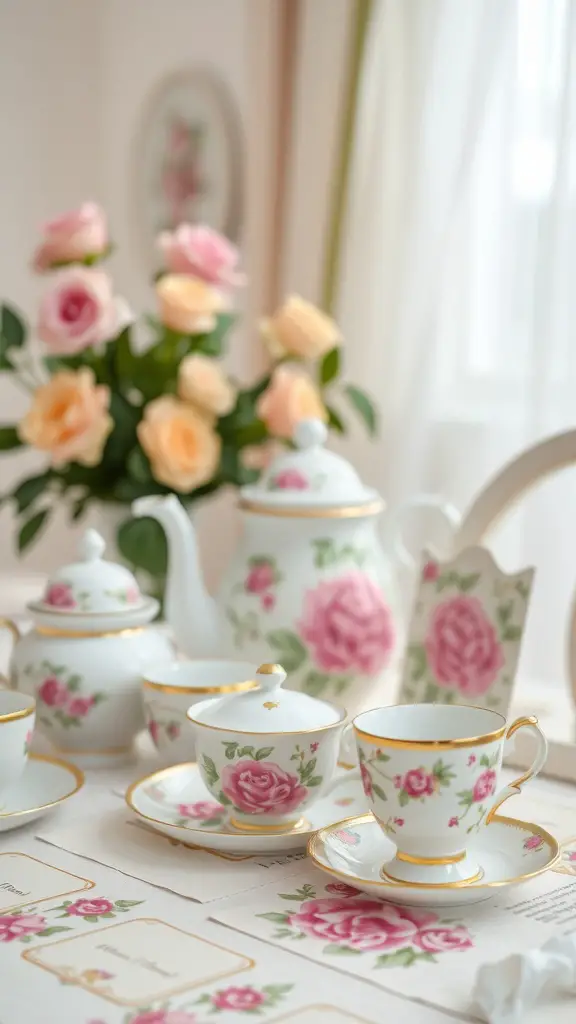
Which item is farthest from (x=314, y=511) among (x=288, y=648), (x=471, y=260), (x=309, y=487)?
(x=471, y=260)

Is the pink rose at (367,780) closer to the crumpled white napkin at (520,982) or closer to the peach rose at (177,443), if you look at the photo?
the crumpled white napkin at (520,982)

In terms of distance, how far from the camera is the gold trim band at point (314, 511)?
3.94ft

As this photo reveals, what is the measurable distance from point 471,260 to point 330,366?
364 mm

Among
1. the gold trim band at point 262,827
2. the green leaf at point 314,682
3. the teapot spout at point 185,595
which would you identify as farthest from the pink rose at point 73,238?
the gold trim band at point 262,827

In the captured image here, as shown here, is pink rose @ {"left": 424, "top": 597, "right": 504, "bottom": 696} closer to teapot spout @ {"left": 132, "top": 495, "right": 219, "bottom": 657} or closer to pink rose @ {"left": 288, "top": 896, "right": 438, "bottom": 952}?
teapot spout @ {"left": 132, "top": 495, "right": 219, "bottom": 657}

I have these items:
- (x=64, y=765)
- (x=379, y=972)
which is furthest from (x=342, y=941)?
(x=64, y=765)

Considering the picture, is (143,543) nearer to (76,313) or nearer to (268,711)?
(76,313)

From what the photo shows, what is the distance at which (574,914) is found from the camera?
2.59 feet

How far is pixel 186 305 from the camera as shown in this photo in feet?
4.94

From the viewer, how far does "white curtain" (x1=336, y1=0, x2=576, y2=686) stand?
5.74 feet

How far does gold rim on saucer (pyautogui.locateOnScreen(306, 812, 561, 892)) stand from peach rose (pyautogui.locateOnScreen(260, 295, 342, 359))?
779mm

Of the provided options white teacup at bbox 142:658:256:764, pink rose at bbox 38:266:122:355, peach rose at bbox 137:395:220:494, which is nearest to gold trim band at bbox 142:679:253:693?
white teacup at bbox 142:658:256:764

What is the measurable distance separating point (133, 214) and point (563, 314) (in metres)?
1.05

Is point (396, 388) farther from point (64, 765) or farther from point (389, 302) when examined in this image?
point (64, 765)
